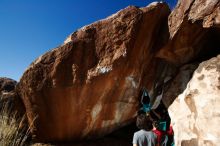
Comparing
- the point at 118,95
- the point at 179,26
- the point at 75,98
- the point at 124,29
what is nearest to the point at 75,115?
the point at 75,98

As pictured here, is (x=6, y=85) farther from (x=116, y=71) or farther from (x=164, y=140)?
(x=164, y=140)

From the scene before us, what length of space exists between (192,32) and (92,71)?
2.26 meters

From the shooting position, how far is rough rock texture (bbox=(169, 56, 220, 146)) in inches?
197

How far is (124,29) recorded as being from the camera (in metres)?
6.22

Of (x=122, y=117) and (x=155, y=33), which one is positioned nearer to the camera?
(x=155, y=33)

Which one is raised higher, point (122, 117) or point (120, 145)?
point (122, 117)

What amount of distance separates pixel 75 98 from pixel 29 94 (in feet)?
3.43

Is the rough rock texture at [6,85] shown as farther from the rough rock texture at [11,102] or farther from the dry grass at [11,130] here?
the dry grass at [11,130]

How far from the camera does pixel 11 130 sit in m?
5.85

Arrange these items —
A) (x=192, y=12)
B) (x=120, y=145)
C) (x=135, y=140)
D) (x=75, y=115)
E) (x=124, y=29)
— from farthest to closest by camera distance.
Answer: (x=120, y=145) < (x=75, y=115) < (x=124, y=29) < (x=192, y=12) < (x=135, y=140)

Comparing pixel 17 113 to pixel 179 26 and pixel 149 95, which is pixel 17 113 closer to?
pixel 149 95

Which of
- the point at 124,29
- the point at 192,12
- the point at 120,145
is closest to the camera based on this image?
the point at 192,12

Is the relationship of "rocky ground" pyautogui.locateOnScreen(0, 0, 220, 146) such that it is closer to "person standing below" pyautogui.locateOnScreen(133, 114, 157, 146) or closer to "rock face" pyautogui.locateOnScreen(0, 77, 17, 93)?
"rock face" pyautogui.locateOnScreen(0, 77, 17, 93)

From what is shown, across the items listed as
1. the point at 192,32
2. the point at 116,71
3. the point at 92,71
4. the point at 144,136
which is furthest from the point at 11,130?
the point at 192,32
